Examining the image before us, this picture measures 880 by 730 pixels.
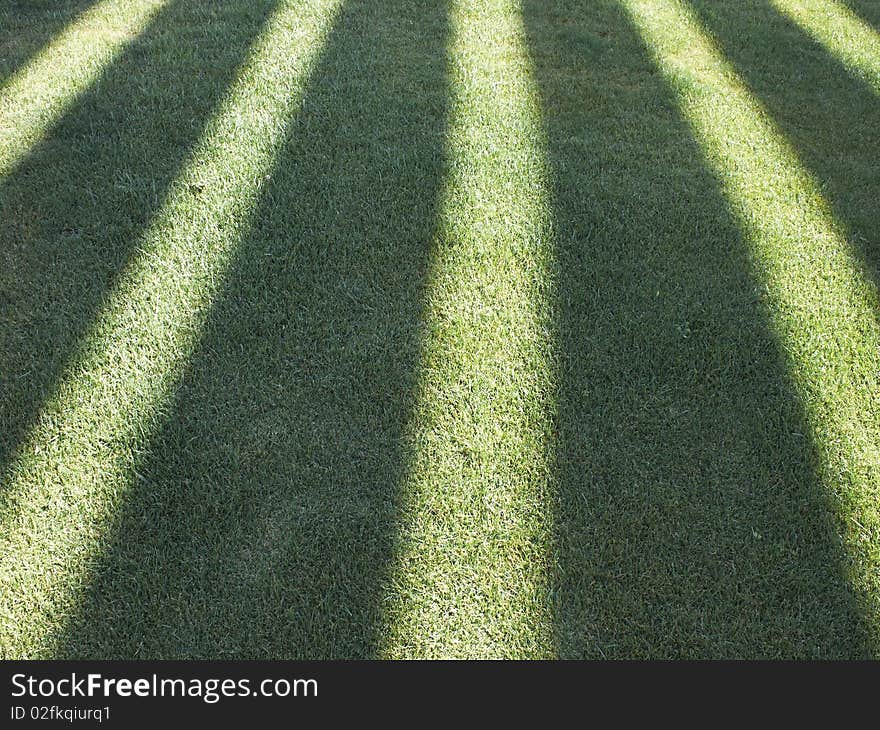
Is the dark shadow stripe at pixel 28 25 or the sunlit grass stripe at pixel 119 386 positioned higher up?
the dark shadow stripe at pixel 28 25

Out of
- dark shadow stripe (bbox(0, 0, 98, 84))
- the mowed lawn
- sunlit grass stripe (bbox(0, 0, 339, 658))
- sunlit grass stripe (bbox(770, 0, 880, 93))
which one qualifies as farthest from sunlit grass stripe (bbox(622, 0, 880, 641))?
dark shadow stripe (bbox(0, 0, 98, 84))

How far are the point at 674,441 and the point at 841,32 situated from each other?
3.20m

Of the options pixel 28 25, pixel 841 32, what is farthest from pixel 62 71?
pixel 841 32

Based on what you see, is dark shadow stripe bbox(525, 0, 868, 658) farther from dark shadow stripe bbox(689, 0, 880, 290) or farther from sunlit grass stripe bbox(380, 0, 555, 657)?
dark shadow stripe bbox(689, 0, 880, 290)

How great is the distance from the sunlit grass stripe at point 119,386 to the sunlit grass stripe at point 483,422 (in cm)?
71

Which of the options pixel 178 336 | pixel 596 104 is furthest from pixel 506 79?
pixel 178 336

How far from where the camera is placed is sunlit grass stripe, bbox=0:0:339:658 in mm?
1762

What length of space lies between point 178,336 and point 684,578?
1.53 metres

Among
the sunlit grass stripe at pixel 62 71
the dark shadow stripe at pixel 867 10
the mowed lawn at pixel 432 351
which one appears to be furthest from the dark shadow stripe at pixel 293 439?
the dark shadow stripe at pixel 867 10

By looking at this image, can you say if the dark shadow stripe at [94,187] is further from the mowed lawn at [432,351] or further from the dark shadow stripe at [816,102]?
the dark shadow stripe at [816,102]

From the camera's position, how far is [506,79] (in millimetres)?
3566

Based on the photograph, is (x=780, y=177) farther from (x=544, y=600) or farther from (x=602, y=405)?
(x=544, y=600)

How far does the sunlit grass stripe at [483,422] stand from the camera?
1746 mm

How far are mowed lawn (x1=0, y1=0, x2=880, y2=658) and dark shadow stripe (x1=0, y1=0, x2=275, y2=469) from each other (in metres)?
0.01
